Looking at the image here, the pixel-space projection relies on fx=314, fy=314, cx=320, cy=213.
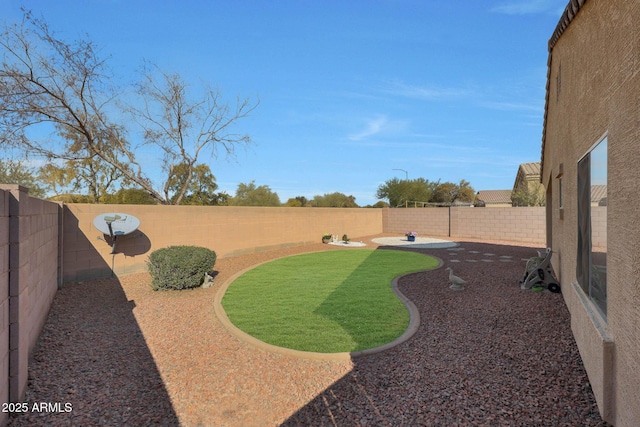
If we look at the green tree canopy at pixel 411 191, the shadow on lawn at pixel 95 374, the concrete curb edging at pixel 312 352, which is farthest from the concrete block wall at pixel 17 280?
the green tree canopy at pixel 411 191

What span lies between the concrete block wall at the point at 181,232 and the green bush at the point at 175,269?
2206 mm

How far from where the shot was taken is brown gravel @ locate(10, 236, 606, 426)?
296cm

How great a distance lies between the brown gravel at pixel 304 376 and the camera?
9.70 feet

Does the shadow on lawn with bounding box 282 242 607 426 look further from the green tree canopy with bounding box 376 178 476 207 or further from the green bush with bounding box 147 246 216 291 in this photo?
the green tree canopy with bounding box 376 178 476 207

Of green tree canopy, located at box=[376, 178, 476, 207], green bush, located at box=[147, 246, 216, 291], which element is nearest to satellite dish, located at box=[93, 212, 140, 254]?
green bush, located at box=[147, 246, 216, 291]

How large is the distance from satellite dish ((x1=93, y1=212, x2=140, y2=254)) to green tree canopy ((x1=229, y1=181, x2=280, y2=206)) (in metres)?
31.7

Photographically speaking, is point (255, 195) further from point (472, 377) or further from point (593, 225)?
point (593, 225)

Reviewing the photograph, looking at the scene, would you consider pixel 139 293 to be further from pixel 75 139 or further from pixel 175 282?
pixel 75 139

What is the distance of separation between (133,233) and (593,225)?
10.6 meters

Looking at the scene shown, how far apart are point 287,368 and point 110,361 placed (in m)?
2.33

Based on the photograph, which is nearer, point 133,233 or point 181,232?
point 133,233

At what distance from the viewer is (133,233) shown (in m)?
9.52

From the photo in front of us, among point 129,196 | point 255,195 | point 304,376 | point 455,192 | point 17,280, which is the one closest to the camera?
point 17,280

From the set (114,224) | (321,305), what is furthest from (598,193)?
(114,224)
